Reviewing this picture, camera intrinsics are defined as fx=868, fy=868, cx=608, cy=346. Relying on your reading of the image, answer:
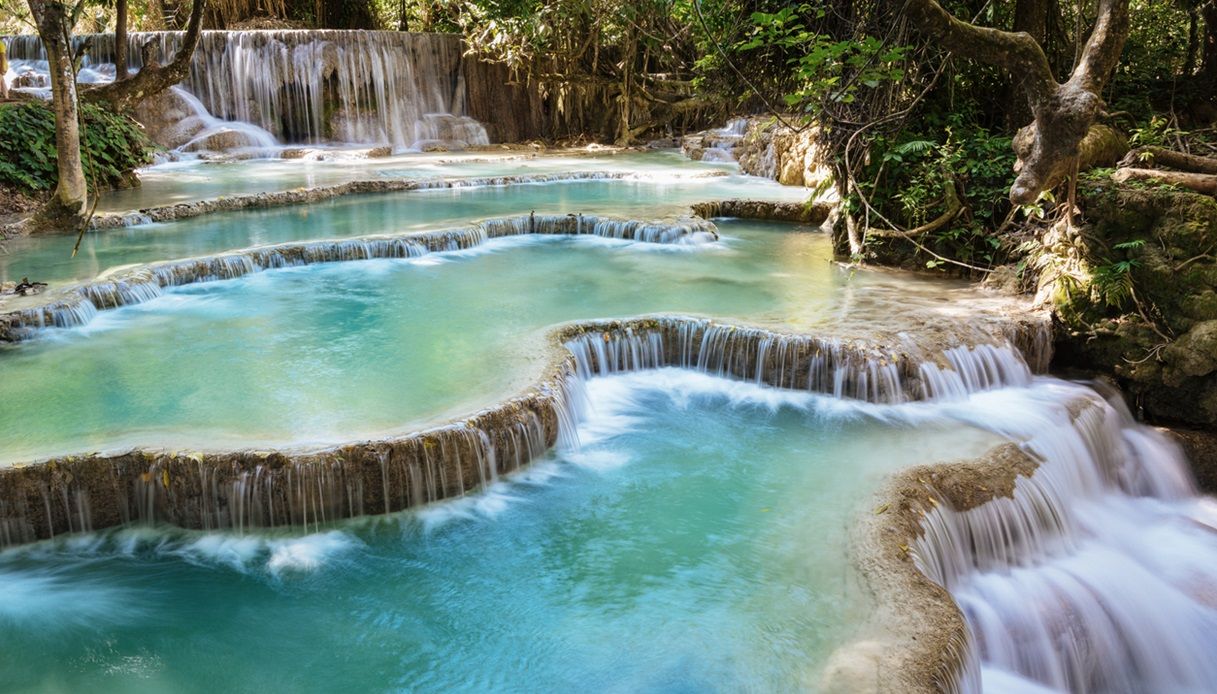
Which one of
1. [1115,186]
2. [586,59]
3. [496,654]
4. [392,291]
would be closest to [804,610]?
[496,654]

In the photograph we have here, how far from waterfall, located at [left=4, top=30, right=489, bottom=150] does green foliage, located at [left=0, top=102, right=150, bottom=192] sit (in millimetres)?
5843

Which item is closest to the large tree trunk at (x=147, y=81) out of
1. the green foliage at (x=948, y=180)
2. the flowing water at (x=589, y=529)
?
the flowing water at (x=589, y=529)

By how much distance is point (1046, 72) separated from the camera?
5824mm

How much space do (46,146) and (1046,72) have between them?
12040 mm

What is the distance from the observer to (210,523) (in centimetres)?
462

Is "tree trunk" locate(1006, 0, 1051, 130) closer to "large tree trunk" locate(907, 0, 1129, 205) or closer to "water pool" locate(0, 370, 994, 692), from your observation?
"large tree trunk" locate(907, 0, 1129, 205)

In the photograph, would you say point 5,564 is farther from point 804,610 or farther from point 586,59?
point 586,59

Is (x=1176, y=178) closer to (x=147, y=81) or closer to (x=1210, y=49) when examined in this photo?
(x=1210, y=49)

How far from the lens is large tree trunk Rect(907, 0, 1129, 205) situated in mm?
5695

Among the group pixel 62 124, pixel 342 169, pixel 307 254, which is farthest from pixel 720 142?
pixel 62 124

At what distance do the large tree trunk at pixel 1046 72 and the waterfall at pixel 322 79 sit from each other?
662 inches

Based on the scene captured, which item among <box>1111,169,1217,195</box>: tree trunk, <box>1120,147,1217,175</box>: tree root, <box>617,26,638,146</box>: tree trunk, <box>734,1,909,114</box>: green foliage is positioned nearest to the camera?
<box>734,1,909,114</box>: green foliage

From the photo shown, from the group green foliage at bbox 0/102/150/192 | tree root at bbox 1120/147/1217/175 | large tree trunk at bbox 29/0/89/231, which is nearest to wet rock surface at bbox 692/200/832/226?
tree root at bbox 1120/147/1217/175

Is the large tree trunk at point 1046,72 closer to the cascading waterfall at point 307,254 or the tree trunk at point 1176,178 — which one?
the tree trunk at point 1176,178
